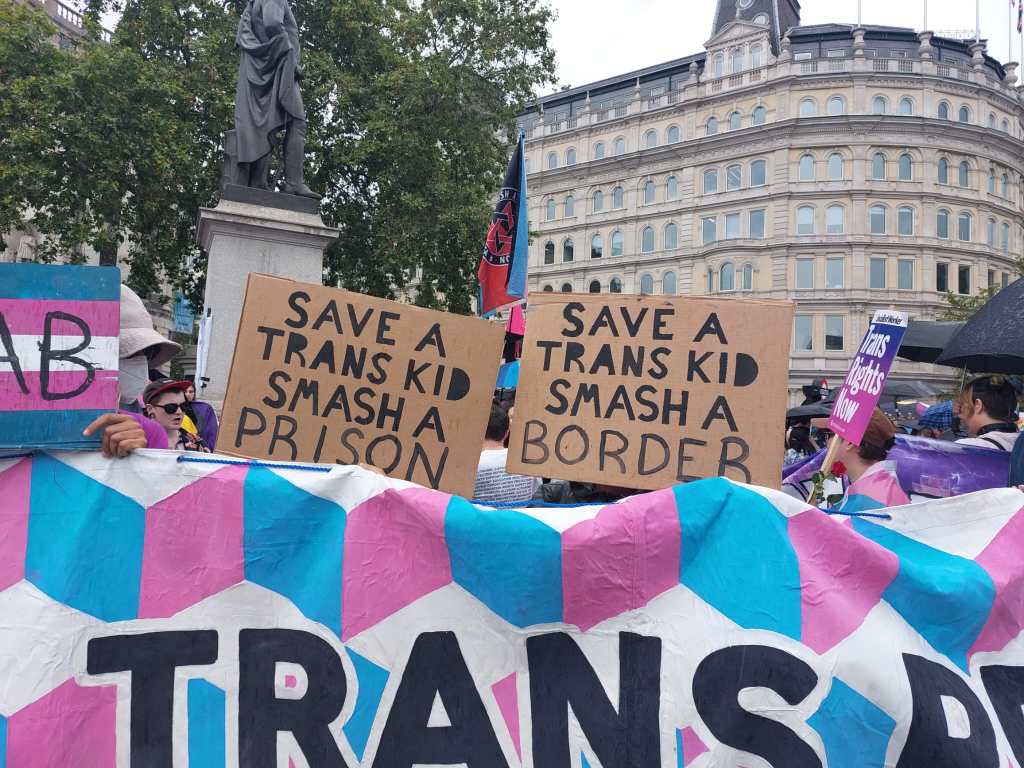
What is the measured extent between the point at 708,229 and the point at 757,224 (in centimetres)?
305

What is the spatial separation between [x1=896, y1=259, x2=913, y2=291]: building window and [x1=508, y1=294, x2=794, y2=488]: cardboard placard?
166ft

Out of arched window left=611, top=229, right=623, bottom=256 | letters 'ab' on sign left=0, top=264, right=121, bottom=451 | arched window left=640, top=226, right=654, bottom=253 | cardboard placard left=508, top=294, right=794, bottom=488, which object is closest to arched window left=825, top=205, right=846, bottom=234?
arched window left=640, top=226, right=654, bottom=253

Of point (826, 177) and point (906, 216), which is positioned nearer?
point (906, 216)

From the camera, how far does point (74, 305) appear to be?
2.31 meters

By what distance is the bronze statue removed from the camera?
8.41 meters

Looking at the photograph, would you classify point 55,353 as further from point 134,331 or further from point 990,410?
point 990,410

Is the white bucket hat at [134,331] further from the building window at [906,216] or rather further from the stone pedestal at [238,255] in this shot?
the building window at [906,216]

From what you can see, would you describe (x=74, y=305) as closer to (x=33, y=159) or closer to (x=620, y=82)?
(x=33, y=159)

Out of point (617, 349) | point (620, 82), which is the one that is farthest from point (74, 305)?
point (620, 82)

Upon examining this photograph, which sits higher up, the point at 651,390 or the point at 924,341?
the point at 924,341

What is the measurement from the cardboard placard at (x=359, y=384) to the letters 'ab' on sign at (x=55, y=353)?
0.63 m

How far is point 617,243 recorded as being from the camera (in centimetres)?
5581

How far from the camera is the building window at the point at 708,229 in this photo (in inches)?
2041

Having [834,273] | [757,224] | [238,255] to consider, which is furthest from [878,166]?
[238,255]
